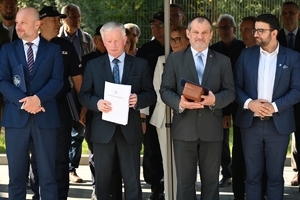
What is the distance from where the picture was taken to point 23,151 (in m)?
6.80

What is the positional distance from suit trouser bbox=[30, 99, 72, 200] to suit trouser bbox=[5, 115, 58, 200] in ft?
1.80

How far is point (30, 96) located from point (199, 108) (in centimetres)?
144

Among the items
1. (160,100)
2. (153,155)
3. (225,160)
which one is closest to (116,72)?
(160,100)

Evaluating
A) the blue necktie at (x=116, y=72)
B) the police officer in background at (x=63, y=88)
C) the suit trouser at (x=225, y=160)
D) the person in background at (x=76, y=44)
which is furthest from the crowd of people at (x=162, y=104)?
the person in background at (x=76, y=44)

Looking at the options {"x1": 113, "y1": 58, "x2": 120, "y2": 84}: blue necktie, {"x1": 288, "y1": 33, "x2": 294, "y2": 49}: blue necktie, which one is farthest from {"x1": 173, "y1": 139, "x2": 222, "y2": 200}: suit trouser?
{"x1": 288, "y1": 33, "x2": 294, "y2": 49}: blue necktie

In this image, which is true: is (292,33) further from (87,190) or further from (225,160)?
(87,190)

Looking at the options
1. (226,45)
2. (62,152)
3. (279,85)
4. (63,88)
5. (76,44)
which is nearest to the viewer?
(279,85)

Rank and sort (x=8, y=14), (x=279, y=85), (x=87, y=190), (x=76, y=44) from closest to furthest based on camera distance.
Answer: (x=279, y=85), (x=8, y=14), (x=87, y=190), (x=76, y=44)

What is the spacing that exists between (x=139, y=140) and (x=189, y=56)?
0.86 m

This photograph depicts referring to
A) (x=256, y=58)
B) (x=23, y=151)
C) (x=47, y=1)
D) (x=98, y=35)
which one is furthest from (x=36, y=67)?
(x=47, y=1)

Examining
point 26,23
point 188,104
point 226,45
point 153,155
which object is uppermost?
point 26,23

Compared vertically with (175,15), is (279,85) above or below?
below

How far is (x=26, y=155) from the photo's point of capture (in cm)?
684

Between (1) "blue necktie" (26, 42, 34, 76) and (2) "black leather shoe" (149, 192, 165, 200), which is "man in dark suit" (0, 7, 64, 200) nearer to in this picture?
(1) "blue necktie" (26, 42, 34, 76)
